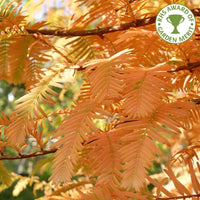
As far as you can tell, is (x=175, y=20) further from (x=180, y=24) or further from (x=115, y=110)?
(x=115, y=110)

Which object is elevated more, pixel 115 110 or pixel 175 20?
pixel 175 20

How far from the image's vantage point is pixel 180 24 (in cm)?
39

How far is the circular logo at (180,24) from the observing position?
38 cm

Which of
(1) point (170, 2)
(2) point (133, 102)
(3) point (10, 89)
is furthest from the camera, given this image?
(3) point (10, 89)

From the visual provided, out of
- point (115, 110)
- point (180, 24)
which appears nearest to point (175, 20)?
point (180, 24)

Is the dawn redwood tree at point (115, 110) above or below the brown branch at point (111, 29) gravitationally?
below

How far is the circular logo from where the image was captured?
378mm

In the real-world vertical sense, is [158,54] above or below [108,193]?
above

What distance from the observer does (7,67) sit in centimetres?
45

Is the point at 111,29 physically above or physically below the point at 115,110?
above

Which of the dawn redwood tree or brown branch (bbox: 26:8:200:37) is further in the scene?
brown branch (bbox: 26:8:200:37)

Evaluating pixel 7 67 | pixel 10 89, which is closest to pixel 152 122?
pixel 7 67

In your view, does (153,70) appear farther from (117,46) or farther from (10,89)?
(10,89)

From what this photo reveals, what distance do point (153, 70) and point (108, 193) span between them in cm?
14
